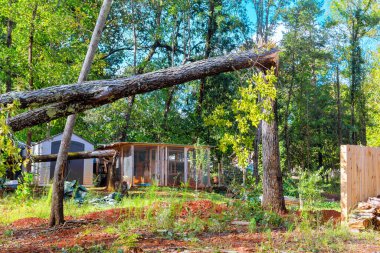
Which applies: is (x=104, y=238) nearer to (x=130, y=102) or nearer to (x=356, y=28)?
(x=130, y=102)

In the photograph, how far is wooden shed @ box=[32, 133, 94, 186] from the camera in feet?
64.3

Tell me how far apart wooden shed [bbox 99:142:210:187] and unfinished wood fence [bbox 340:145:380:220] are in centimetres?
1181

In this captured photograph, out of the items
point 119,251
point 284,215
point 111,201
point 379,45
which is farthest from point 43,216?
point 379,45

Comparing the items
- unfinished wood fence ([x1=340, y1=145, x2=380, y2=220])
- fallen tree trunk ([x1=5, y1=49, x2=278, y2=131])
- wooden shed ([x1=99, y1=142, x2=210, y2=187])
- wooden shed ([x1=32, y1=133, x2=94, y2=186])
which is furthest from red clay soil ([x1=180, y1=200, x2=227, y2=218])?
wooden shed ([x1=32, y1=133, x2=94, y2=186])

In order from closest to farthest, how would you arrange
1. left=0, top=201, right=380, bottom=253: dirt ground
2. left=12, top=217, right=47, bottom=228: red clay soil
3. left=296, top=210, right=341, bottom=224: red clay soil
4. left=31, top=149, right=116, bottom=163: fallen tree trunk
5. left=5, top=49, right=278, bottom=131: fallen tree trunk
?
left=5, top=49, right=278, bottom=131: fallen tree trunk < left=0, top=201, right=380, bottom=253: dirt ground < left=12, top=217, right=47, bottom=228: red clay soil < left=296, top=210, right=341, bottom=224: red clay soil < left=31, top=149, right=116, bottom=163: fallen tree trunk

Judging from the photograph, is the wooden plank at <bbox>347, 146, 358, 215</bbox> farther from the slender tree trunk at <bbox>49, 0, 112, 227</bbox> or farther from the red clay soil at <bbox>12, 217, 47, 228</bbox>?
the red clay soil at <bbox>12, 217, 47, 228</bbox>

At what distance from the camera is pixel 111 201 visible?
35.3 feet

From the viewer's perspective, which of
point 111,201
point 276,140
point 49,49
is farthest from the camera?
point 49,49

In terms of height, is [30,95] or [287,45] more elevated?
[287,45]

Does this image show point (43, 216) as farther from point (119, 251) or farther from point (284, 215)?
point (284, 215)

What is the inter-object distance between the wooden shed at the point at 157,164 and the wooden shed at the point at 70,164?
1.42 meters

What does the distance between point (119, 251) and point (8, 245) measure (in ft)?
6.90

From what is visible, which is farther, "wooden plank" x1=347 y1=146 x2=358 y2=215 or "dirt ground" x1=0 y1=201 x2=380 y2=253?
"wooden plank" x1=347 y1=146 x2=358 y2=215

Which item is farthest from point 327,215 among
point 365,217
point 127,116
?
point 127,116
